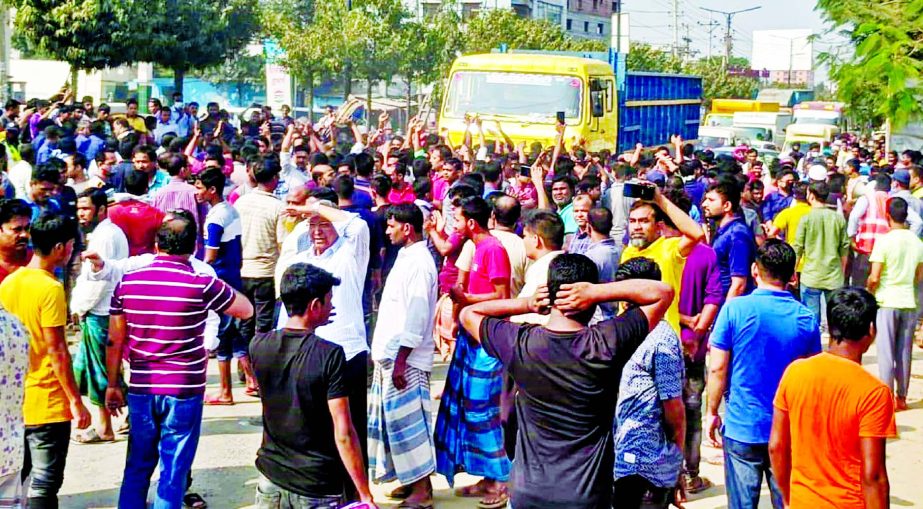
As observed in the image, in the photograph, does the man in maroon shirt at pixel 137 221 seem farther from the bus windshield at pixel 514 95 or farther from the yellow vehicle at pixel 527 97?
the bus windshield at pixel 514 95

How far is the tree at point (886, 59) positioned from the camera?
48.0 ft

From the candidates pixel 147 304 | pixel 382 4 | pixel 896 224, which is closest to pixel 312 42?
pixel 382 4

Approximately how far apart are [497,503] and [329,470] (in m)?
2.35

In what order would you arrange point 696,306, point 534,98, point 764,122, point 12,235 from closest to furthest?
point 12,235, point 696,306, point 534,98, point 764,122

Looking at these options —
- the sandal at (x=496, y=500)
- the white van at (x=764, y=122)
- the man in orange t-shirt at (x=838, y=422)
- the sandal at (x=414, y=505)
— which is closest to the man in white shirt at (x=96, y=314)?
the sandal at (x=414, y=505)

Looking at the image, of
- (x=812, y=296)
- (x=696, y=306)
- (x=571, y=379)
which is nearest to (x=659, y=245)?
(x=696, y=306)

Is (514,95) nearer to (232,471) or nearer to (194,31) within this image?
(194,31)

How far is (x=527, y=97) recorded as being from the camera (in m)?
19.0

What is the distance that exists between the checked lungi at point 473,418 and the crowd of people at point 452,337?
0.01 meters

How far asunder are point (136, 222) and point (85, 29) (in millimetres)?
18969

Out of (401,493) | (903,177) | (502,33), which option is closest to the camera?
(401,493)

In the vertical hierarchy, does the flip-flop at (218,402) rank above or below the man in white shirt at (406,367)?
below

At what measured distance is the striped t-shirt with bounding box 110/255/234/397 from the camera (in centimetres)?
554

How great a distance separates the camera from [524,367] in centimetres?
441
